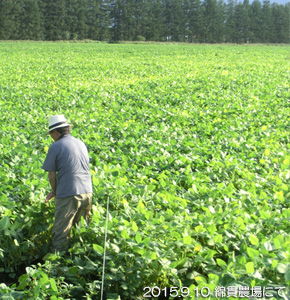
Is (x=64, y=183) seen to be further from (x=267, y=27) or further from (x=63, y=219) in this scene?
(x=267, y=27)

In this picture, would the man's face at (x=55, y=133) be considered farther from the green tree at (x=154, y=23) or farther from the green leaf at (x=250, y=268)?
the green tree at (x=154, y=23)

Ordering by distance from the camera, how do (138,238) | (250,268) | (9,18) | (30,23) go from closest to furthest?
(250,268), (138,238), (9,18), (30,23)

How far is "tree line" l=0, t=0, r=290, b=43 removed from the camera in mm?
63094

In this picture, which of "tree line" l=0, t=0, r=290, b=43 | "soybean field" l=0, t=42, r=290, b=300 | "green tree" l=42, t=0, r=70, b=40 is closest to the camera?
"soybean field" l=0, t=42, r=290, b=300

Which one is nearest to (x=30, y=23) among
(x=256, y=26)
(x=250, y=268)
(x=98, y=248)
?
(x=256, y=26)

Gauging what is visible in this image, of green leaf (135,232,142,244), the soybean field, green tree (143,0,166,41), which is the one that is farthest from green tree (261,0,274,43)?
green leaf (135,232,142,244)

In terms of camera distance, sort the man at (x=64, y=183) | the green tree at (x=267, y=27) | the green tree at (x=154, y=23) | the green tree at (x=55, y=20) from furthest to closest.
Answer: the green tree at (x=267, y=27)
the green tree at (x=154, y=23)
the green tree at (x=55, y=20)
the man at (x=64, y=183)

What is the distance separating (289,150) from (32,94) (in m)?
9.02

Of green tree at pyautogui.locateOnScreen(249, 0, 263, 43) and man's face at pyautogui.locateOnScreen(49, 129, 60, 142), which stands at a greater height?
green tree at pyautogui.locateOnScreen(249, 0, 263, 43)

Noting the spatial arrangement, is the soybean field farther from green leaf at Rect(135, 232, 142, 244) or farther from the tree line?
the tree line

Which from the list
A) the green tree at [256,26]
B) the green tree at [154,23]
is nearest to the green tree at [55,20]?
Answer: the green tree at [154,23]

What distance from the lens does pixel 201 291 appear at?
2936mm

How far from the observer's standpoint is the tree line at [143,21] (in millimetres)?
63094

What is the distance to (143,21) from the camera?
73375 millimetres
